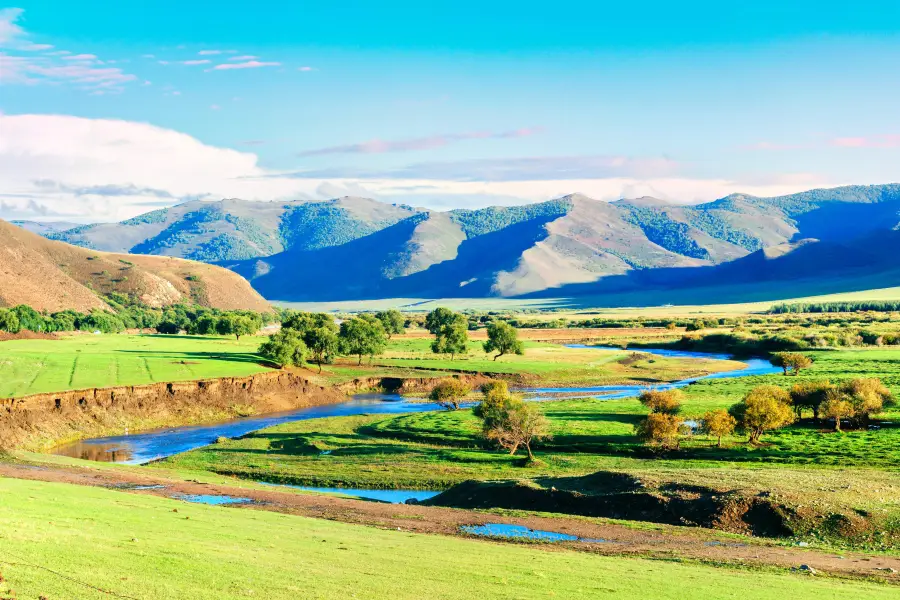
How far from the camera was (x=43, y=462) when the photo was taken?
54.4 metres

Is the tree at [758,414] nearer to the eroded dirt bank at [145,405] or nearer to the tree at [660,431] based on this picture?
→ the tree at [660,431]

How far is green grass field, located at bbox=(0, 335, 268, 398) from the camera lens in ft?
265

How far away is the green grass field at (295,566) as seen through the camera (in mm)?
20703

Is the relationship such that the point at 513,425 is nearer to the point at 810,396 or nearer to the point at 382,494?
the point at 382,494

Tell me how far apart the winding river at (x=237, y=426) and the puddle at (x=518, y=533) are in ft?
113

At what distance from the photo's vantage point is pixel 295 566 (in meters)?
24.5

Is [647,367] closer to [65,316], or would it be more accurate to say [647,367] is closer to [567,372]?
[567,372]

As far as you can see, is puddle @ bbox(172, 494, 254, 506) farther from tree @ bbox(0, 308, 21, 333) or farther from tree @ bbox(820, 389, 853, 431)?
tree @ bbox(0, 308, 21, 333)

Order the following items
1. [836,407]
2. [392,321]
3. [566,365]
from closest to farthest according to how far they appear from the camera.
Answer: [836,407] < [566,365] < [392,321]

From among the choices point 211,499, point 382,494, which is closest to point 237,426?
point 382,494

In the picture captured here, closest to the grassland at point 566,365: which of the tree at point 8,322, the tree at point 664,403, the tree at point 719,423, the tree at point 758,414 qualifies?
the tree at point 664,403

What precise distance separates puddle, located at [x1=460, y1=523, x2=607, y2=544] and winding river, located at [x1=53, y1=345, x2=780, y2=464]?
34474mm

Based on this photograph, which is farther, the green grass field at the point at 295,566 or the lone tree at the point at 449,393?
the lone tree at the point at 449,393

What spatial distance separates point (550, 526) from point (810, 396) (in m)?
40.0
